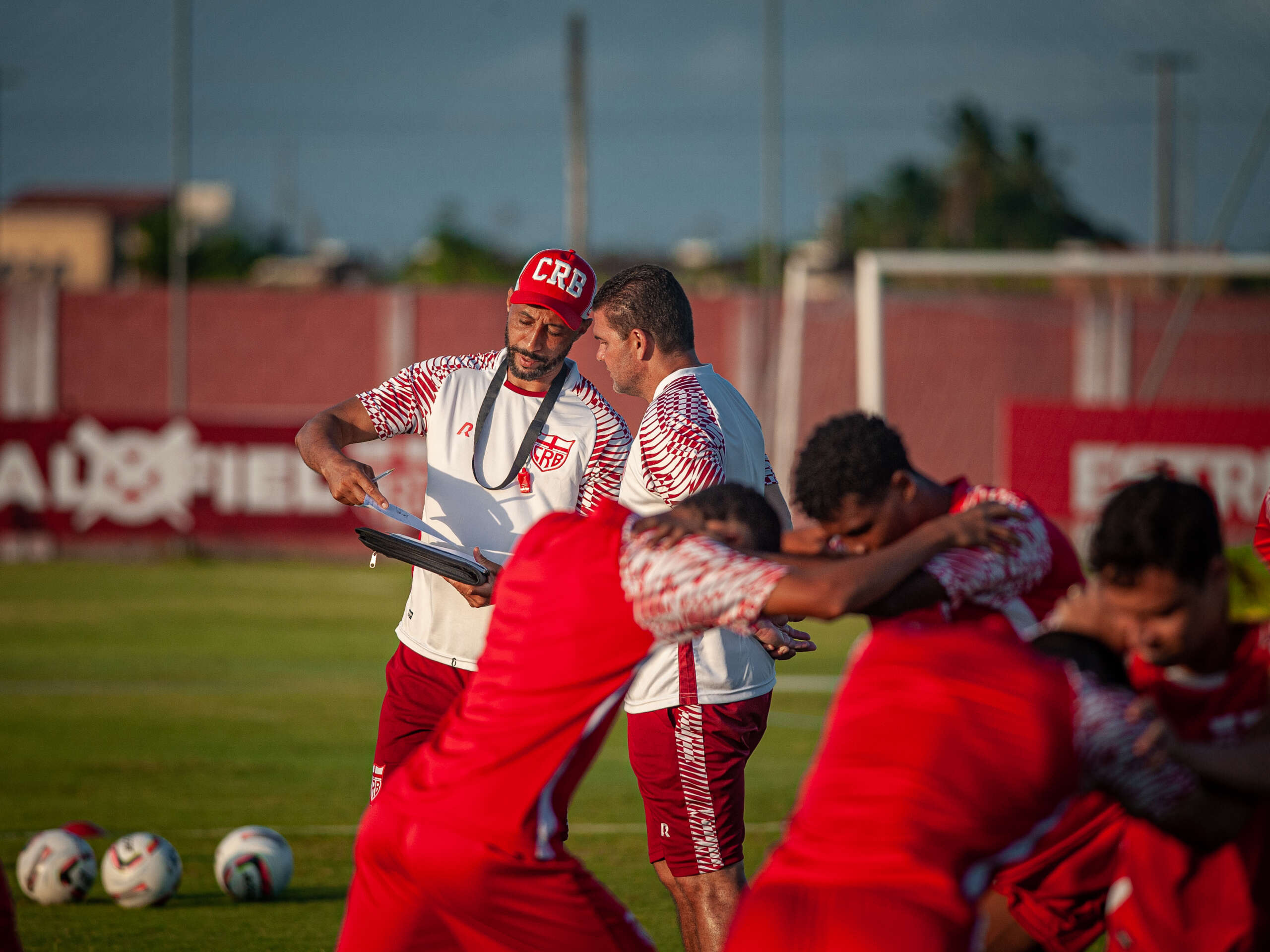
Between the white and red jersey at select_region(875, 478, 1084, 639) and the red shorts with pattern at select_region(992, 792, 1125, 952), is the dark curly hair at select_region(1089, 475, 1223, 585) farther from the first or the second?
Answer: the red shorts with pattern at select_region(992, 792, 1125, 952)

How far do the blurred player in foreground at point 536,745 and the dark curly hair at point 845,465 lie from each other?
0.14 metres

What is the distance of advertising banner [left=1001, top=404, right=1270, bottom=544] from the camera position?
2020 centimetres

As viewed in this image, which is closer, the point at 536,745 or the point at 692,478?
the point at 536,745

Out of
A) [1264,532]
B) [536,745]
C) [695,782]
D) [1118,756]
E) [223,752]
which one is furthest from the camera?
[223,752]

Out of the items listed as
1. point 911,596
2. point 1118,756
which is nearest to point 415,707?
point 911,596

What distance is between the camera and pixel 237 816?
824cm

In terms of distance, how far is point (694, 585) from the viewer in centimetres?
309

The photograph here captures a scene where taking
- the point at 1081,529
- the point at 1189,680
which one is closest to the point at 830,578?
the point at 1189,680

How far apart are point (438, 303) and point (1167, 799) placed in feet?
86.0

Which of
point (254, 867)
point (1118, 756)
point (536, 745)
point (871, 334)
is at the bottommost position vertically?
point (254, 867)

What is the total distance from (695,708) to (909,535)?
1.85m

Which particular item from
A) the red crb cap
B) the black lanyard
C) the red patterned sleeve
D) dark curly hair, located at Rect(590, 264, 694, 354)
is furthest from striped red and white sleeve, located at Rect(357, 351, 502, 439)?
the red patterned sleeve

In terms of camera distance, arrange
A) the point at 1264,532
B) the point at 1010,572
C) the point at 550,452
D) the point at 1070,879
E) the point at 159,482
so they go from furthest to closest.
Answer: the point at 159,482
the point at 1264,532
the point at 550,452
the point at 1070,879
the point at 1010,572

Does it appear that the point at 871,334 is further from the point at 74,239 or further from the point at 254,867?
the point at 74,239
